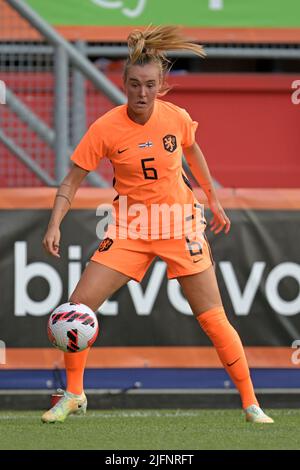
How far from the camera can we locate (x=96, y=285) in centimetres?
728

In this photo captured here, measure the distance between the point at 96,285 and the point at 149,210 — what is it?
52cm

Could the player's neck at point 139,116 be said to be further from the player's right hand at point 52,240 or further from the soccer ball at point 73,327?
the soccer ball at point 73,327

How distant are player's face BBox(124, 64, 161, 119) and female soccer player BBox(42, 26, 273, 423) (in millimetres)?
11

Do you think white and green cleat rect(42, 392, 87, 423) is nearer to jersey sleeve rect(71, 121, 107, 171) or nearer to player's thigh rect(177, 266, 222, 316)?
player's thigh rect(177, 266, 222, 316)

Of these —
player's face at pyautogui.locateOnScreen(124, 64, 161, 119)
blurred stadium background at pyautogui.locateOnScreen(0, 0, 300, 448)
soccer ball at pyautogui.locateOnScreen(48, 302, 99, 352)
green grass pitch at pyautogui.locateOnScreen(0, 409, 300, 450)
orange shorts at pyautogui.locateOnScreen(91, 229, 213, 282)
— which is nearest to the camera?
green grass pitch at pyautogui.locateOnScreen(0, 409, 300, 450)

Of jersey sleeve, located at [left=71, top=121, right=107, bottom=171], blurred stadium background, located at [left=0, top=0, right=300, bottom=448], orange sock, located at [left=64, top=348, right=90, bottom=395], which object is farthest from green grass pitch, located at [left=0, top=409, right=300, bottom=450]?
jersey sleeve, located at [left=71, top=121, right=107, bottom=171]

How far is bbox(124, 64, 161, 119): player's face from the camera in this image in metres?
7.04

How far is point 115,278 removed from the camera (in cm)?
731

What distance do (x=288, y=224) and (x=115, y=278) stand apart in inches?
92.6

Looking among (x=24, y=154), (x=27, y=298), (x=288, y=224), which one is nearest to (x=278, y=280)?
(x=288, y=224)

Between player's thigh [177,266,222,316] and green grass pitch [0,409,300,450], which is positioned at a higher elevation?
player's thigh [177,266,222,316]

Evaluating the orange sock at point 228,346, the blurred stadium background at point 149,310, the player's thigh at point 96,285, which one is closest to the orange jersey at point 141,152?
the player's thigh at point 96,285

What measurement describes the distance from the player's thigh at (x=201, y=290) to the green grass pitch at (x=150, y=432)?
0.69 metres

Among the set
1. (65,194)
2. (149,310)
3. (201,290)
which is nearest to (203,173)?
(201,290)
